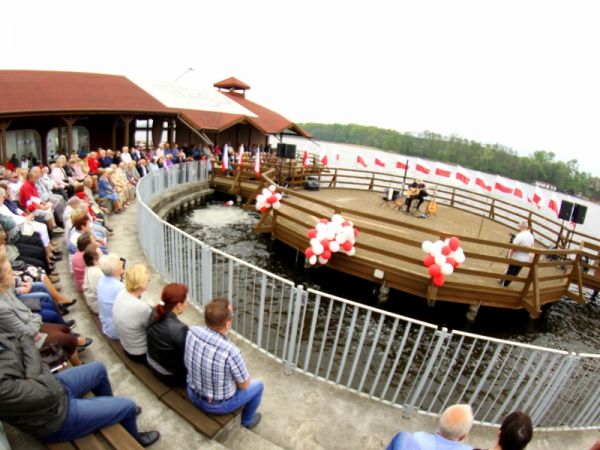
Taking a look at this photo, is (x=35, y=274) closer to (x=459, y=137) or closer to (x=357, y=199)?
(x=357, y=199)

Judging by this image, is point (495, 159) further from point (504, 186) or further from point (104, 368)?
point (104, 368)

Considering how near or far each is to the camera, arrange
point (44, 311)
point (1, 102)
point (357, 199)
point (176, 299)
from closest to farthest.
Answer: point (176, 299), point (44, 311), point (1, 102), point (357, 199)

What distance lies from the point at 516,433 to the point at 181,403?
2.64 m

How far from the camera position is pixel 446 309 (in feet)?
29.1

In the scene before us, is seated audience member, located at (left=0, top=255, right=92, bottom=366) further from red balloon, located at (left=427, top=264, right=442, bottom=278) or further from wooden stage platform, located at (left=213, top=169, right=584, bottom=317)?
red balloon, located at (left=427, top=264, right=442, bottom=278)

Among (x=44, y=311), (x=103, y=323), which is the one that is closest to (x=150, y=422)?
(x=103, y=323)

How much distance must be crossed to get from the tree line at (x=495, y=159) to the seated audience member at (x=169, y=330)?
66017 millimetres

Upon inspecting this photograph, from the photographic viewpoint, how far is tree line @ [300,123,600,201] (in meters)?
59.7

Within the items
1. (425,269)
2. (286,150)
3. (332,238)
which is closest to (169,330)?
(332,238)

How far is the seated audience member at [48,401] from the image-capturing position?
2.06m

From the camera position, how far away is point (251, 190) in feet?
52.9

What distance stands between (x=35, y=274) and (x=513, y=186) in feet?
51.1

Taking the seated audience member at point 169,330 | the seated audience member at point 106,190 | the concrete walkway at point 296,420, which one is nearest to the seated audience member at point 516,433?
the concrete walkway at point 296,420

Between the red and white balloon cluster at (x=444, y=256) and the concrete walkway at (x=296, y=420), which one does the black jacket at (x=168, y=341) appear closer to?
the concrete walkway at (x=296, y=420)
